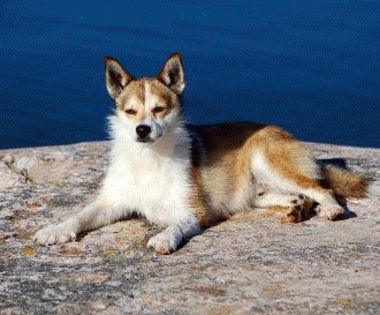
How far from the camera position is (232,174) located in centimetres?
748

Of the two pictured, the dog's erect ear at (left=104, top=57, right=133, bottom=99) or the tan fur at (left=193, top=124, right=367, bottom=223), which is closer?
the dog's erect ear at (left=104, top=57, right=133, bottom=99)

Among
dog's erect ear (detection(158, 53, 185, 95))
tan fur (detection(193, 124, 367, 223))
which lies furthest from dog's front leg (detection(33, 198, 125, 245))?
dog's erect ear (detection(158, 53, 185, 95))

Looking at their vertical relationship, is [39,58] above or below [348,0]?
below

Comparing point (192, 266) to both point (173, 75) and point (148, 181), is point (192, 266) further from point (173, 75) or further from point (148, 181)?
point (173, 75)

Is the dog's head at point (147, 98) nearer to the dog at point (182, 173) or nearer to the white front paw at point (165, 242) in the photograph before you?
the dog at point (182, 173)

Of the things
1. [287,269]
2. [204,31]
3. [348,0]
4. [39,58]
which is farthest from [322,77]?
[287,269]

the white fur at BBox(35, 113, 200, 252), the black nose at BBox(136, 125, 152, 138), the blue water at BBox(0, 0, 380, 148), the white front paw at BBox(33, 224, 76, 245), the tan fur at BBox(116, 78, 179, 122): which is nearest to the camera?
the white front paw at BBox(33, 224, 76, 245)

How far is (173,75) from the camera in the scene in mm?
7164

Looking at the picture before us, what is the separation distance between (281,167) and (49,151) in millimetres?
2774

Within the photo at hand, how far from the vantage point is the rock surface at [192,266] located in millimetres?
5332

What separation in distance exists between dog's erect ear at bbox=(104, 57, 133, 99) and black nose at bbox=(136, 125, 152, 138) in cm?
66

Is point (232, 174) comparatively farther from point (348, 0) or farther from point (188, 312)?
point (348, 0)

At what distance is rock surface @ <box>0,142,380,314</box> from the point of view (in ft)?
17.5

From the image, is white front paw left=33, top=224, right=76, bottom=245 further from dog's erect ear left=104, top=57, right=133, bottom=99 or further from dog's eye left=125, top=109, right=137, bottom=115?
dog's erect ear left=104, top=57, right=133, bottom=99
